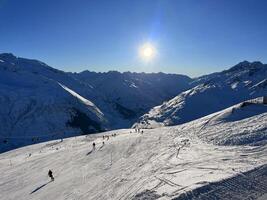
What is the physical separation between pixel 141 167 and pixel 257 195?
16.8 m

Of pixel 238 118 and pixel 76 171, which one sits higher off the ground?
pixel 238 118

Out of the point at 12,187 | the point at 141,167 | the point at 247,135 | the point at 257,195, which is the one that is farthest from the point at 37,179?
the point at 257,195

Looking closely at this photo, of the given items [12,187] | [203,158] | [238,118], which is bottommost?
[12,187]

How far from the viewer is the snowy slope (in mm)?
28000

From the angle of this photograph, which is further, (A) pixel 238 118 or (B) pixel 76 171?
(A) pixel 238 118

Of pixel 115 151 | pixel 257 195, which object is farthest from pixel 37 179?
pixel 257 195

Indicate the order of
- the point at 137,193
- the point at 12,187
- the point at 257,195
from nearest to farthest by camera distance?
the point at 257,195 < the point at 137,193 < the point at 12,187

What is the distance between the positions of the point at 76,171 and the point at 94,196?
15.8 meters

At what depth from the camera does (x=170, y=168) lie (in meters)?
35.7

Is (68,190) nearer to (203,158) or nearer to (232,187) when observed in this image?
(203,158)

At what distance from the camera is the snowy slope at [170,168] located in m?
28.0

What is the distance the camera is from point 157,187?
29.9m

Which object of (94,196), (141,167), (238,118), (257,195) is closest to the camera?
(257,195)

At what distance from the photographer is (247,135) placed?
4247 centimetres
